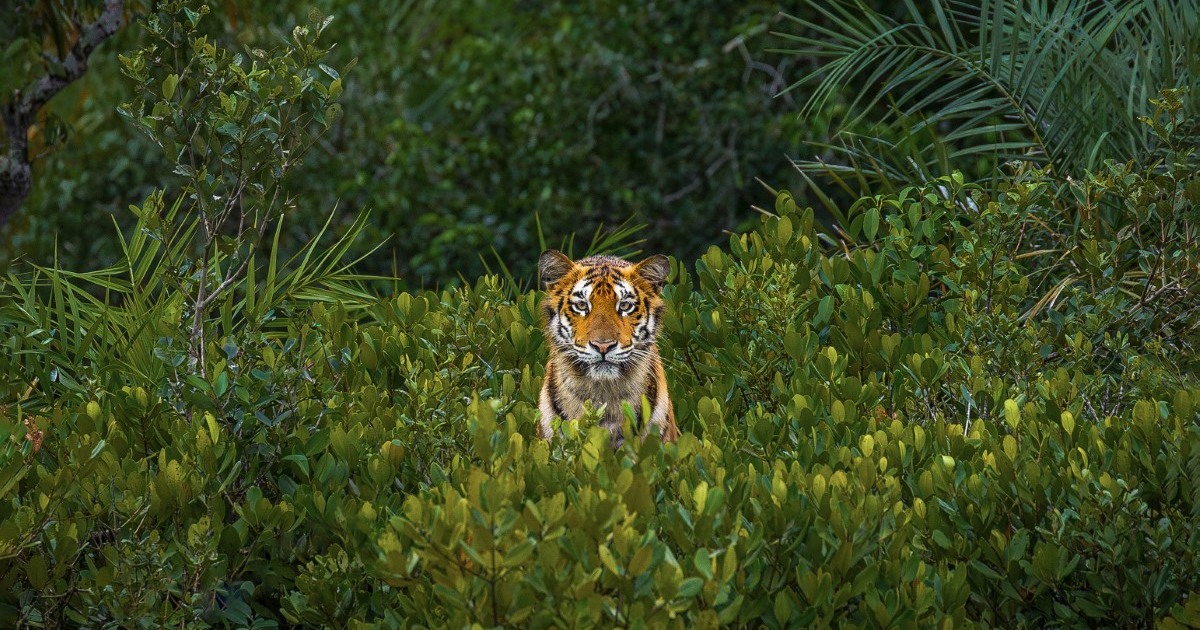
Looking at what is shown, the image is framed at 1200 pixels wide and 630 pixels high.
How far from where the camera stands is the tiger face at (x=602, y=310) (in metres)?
4.75

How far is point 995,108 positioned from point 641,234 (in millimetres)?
6167

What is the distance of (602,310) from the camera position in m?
4.81

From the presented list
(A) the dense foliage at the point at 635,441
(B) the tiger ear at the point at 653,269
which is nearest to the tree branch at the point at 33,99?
(A) the dense foliage at the point at 635,441

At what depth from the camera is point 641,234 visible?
13305 mm

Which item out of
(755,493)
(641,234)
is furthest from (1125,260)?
(641,234)

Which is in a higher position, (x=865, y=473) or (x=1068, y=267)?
(x=865, y=473)

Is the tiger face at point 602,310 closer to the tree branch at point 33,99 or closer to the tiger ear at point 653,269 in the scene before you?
the tiger ear at point 653,269

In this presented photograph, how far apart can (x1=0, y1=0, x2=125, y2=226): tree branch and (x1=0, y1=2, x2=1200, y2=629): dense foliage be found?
6.77ft

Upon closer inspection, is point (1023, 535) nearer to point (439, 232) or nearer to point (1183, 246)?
point (1183, 246)

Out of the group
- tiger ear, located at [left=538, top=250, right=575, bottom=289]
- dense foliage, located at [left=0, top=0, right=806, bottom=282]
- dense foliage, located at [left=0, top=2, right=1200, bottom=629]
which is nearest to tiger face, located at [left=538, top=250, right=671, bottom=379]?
tiger ear, located at [left=538, top=250, right=575, bottom=289]

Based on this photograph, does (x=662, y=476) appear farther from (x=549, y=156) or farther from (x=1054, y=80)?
(x=549, y=156)

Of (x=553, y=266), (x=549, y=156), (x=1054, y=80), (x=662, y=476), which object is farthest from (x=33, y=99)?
(x=1054, y=80)

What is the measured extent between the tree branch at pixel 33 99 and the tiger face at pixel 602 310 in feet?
14.6

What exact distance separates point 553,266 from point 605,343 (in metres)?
0.47
